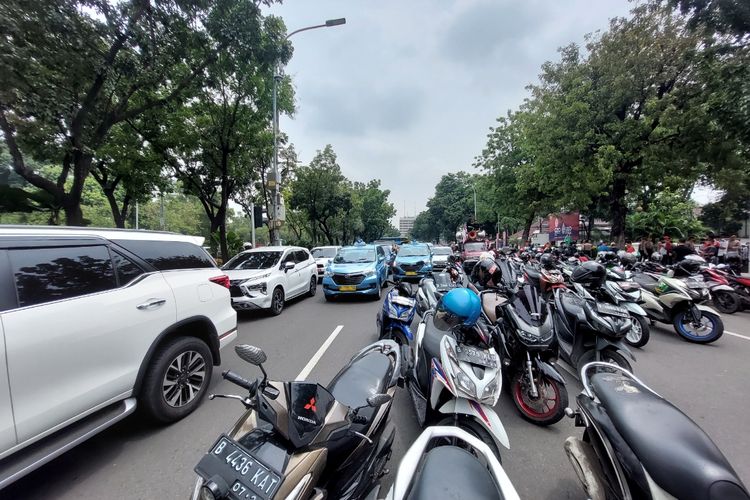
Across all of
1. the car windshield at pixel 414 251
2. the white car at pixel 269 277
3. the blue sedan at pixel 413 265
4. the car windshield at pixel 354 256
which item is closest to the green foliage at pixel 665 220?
the car windshield at pixel 414 251

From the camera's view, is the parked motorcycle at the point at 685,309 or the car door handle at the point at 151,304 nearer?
the car door handle at the point at 151,304

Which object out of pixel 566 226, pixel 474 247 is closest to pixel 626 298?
pixel 474 247

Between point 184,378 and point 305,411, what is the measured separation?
2255mm

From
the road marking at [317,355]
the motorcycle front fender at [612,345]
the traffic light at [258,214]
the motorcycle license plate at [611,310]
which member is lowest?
the road marking at [317,355]

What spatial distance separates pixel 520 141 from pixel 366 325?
61.8 ft

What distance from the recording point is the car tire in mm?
2738

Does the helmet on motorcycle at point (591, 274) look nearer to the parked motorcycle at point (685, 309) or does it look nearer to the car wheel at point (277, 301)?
the parked motorcycle at point (685, 309)

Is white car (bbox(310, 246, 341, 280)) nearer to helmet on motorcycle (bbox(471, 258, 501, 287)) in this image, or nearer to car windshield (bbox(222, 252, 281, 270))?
car windshield (bbox(222, 252, 281, 270))

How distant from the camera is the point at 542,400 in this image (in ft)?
9.73

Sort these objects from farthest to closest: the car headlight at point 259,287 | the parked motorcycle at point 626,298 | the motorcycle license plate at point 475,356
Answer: the car headlight at point 259,287 < the parked motorcycle at point 626,298 < the motorcycle license plate at point 475,356

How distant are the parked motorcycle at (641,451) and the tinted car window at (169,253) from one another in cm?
373

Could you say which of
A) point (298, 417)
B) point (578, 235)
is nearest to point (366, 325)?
point (298, 417)

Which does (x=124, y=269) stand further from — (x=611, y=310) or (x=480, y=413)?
(x=611, y=310)

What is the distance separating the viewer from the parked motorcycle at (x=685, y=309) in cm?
502
